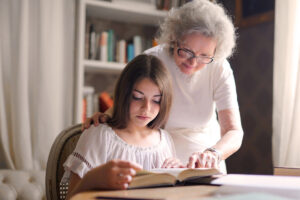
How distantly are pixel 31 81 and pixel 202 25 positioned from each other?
4.66ft

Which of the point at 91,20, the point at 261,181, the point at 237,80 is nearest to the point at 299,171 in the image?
the point at 261,181

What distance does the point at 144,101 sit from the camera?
133cm

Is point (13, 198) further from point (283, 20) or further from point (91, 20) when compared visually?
point (283, 20)

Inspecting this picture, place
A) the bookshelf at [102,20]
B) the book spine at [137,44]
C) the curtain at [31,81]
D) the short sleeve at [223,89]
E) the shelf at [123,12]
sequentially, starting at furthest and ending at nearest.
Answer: the book spine at [137,44] < the shelf at [123,12] < the bookshelf at [102,20] < the curtain at [31,81] < the short sleeve at [223,89]

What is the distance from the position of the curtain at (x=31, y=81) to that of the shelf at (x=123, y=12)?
1.00 feet

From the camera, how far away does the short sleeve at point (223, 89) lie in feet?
5.68

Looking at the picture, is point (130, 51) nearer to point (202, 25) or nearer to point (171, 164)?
point (202, 25)

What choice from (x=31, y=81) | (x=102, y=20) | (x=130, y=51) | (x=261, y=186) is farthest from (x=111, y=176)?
(x=102, y=20)

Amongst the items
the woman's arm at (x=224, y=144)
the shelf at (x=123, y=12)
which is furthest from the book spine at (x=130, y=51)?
the woman's arm at (x=224, y=144)

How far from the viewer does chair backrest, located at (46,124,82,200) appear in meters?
1.54

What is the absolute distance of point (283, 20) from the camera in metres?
2.27

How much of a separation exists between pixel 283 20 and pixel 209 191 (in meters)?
1.67

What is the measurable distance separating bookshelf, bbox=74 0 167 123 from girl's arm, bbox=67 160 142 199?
6.07ft

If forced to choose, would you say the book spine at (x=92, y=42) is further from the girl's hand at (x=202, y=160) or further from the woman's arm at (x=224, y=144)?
the girl's hand at (x=202, y=160)
